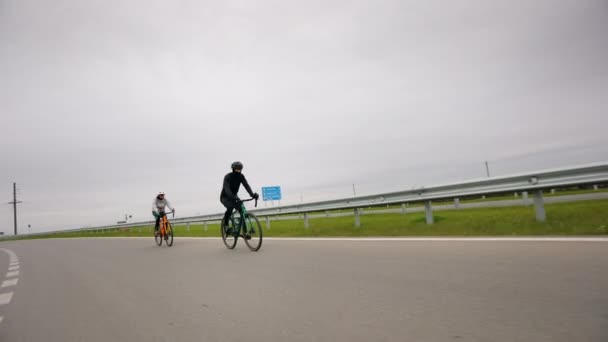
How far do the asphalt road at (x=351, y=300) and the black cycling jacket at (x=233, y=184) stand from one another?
2.69 meters

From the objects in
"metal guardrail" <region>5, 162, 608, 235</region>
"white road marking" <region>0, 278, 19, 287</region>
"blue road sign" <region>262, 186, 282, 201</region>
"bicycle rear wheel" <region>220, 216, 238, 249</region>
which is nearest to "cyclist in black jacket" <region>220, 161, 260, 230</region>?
"bicycle rear wheel" <region>220, 216, 238, 249</region>

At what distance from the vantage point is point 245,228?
8.49 m

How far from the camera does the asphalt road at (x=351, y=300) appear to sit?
252cm

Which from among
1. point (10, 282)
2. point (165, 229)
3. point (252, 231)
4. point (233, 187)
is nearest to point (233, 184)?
point (233, 187)

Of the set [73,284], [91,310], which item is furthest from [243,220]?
[91,310]

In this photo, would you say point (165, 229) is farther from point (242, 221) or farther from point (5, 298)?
point (5, 298)

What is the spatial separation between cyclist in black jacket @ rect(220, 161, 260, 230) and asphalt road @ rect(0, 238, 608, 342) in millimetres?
2611

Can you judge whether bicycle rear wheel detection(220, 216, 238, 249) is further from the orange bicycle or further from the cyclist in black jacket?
the orange bicycle

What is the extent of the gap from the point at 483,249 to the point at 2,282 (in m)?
8.70

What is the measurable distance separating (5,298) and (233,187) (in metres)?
4.71

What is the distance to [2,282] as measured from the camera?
673cm

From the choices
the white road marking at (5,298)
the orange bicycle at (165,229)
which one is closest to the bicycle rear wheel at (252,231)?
the white road marking at (5,298)

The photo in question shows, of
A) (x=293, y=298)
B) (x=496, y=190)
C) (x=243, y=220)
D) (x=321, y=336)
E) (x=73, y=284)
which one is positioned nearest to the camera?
(x=321, y=336)

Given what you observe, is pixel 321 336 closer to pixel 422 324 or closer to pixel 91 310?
pixel 422 324
